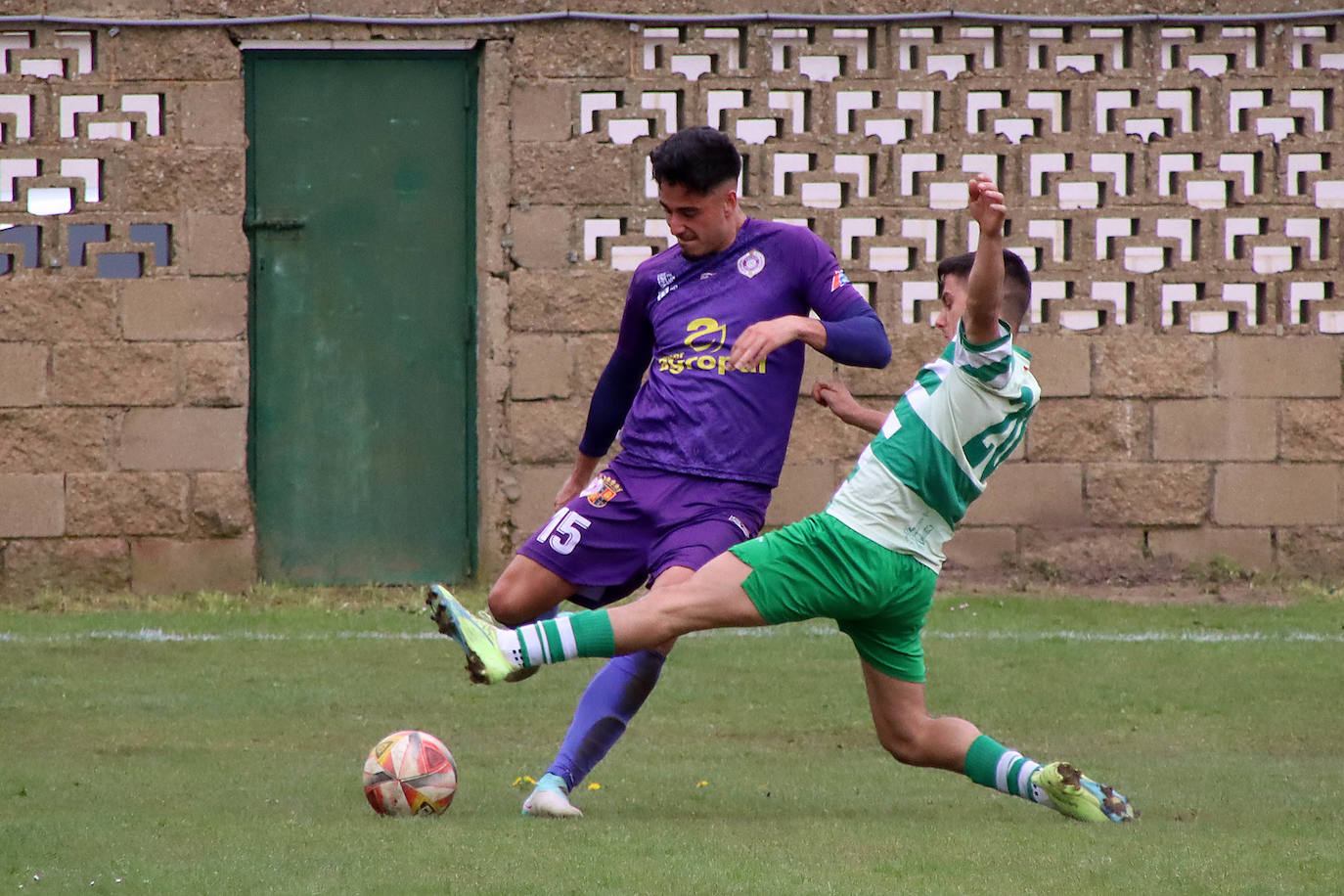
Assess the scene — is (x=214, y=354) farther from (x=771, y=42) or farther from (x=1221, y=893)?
(x=1221, y=893)

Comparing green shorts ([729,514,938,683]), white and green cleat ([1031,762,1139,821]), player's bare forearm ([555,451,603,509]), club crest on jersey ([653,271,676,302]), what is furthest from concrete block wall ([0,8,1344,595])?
green shorts ([729,514,938,683])

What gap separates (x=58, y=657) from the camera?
8.81 metres

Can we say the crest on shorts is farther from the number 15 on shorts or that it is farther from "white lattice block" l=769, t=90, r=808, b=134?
"white lattice block" l=769, t=90, r=808, b=134

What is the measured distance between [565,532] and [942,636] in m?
4.45

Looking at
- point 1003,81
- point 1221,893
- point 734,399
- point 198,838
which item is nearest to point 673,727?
point 734,399

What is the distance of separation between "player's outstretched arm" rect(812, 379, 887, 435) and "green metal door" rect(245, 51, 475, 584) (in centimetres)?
575

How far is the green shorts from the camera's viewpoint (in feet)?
16.1

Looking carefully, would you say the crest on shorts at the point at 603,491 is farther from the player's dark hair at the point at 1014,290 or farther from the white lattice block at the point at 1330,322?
the white lattice block at the point at 1330,322

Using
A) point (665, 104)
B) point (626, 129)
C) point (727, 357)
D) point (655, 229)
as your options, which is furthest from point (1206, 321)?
point (727, 357)

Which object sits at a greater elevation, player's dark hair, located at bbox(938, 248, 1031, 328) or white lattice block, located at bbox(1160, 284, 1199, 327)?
player's dark hair, located at bbox(938, 248, 1031, 328)

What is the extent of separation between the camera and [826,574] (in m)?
4.96

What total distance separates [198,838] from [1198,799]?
10.2 feet

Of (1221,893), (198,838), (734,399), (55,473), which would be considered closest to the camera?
(1221,893)

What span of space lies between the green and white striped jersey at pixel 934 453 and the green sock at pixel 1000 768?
0.64m
